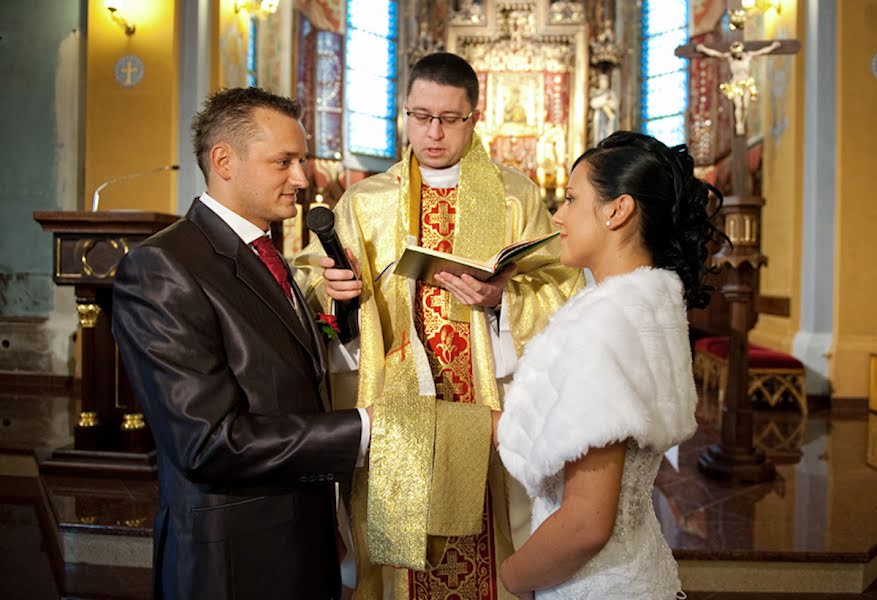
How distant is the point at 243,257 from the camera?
1706mm

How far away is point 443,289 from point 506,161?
11.7m

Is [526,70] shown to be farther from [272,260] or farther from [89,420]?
[272,260]

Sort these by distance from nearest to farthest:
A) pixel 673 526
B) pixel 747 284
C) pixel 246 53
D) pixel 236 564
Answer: pixel 236 564
pixel 673 526
pixel 747 284
pixel 246 53

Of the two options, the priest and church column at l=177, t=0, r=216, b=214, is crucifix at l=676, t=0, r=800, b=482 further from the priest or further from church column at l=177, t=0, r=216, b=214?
church column at l=177, t=0, r=216, b=214

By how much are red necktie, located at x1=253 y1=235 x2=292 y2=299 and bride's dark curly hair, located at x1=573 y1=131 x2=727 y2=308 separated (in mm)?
713

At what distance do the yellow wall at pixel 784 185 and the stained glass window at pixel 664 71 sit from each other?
3684 millimetres

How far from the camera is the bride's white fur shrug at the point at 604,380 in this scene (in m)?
1.30

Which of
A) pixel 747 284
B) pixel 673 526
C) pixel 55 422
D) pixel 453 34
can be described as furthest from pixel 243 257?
pixel 453 34

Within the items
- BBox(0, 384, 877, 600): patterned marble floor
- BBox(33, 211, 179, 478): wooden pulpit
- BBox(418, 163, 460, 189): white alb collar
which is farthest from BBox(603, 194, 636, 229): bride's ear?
BBox(33, 211, 179, 478): wooden pulpit

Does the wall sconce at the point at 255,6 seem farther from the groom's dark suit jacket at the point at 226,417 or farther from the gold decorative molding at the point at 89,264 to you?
the groom's dark suit jacket at the point at 226,417

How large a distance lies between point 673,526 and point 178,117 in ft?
20.0

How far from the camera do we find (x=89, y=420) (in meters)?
4.67

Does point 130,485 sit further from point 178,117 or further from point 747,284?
point 178,117

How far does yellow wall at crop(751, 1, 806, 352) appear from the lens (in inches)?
317
